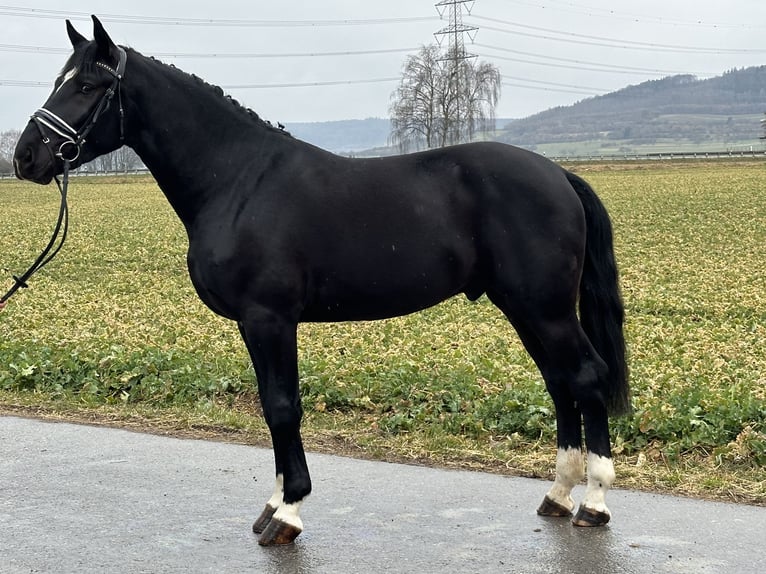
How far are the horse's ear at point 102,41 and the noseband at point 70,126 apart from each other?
2.3 inches

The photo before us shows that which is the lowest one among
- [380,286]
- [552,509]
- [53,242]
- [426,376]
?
[552,509]

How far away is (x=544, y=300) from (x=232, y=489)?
7.24 ft

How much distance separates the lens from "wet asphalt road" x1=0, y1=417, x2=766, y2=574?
444 cm

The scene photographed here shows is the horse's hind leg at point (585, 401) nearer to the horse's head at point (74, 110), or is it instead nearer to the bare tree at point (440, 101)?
the horse's head at point (74, 110)

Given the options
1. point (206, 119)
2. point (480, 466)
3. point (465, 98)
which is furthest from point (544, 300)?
point (465, 98)

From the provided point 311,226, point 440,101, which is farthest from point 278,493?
point 440,101

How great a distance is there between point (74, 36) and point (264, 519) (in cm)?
274

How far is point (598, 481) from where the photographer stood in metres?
5.04

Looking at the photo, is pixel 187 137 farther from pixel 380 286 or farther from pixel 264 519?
pixel 264 519

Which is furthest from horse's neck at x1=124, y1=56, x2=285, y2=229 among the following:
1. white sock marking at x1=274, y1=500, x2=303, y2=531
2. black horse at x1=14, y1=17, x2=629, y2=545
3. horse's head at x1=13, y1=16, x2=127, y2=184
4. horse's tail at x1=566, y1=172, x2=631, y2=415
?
horse's tail at x1=566, y1=172, x2=631, y2=415

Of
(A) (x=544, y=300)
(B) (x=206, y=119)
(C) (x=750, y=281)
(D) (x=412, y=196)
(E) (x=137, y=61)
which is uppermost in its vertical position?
(E) (x=137, y=61)

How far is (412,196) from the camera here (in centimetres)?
514

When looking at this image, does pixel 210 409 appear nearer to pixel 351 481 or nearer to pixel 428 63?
pixel 351 481

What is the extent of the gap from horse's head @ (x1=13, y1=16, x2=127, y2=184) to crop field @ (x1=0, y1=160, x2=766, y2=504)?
8.79 feet
